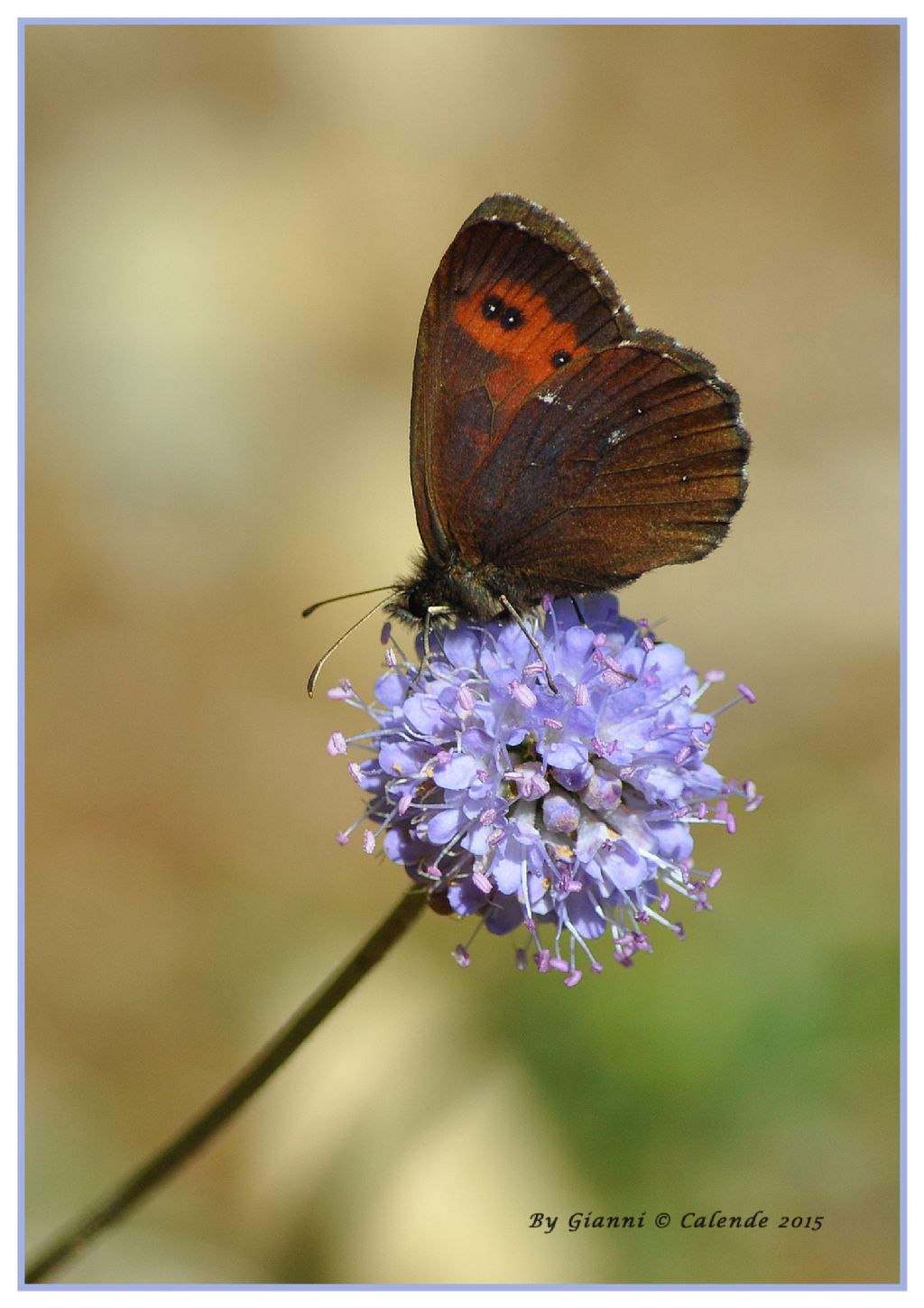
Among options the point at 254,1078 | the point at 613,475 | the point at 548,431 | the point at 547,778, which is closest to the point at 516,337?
the point at 548,431

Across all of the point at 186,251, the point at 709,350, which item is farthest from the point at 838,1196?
the point at 186,251

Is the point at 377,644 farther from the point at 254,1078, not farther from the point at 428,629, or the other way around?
the point at 254,1078

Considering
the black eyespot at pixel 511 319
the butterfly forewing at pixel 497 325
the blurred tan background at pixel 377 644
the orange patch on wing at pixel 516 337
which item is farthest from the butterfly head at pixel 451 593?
the blurred tan background at pixel 377 644

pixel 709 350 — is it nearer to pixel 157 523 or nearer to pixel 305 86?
pixel 305 86

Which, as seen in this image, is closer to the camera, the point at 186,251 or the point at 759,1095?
the point at 759,1095

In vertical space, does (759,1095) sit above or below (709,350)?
below

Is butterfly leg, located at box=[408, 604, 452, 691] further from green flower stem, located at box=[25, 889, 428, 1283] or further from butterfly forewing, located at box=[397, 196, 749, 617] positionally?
green flower stem, located at box=[25, 889, 428, 1283]

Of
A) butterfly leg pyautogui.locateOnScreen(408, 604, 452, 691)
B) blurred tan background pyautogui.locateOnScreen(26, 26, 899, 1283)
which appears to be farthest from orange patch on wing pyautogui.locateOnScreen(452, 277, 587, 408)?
blurred tan background pyautogui.locateOnScreen(26, 26, 899, 1283)
